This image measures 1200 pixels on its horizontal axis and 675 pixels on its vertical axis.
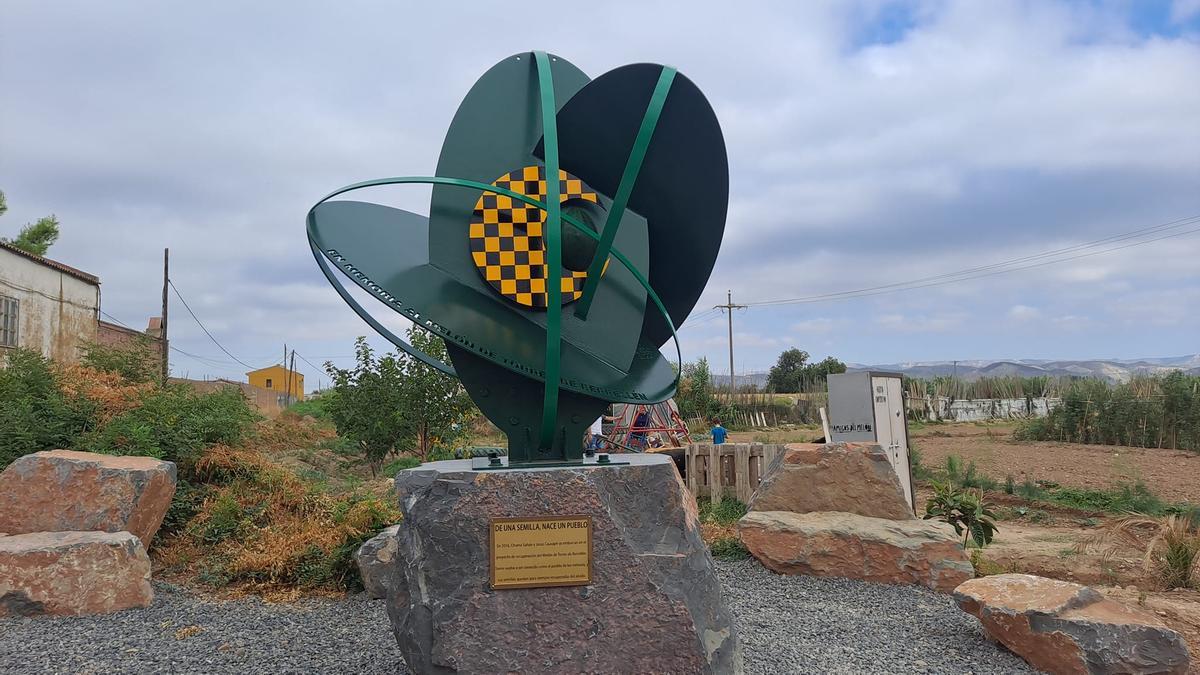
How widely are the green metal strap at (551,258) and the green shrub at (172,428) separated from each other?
584 cm

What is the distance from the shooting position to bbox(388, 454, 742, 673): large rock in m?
3.69

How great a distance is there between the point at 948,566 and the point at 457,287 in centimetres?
444

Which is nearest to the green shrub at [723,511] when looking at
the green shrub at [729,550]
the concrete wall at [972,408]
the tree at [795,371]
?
the green shrub at [729,550]

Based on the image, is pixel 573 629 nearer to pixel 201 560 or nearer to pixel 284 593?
pixel 284 593

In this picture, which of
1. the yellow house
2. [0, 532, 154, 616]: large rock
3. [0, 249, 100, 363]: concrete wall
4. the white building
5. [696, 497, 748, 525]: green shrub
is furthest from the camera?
the yellow house

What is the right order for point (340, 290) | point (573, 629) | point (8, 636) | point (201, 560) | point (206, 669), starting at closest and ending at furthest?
point (573, 629)
point (340, 290)
point (206, 669)
point (8, 636)
point (201, 560)

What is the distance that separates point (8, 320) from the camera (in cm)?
1819

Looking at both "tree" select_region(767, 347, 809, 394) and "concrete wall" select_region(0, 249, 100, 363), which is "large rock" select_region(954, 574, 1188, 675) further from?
"tree" select_region(767, 347, 809, 394)

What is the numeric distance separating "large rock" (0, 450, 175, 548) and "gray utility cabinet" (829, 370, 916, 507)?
7391 mm

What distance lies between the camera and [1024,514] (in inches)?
429

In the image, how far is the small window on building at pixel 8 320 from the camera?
17969mm

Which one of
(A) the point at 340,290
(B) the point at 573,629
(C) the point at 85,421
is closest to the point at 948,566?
(B) the point at 573,629

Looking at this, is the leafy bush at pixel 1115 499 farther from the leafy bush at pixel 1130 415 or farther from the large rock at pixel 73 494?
the large rock at pixel 73 494

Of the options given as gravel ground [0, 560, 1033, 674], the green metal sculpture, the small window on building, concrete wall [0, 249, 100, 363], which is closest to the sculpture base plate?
the green metal sculpture
